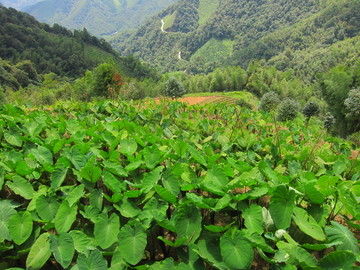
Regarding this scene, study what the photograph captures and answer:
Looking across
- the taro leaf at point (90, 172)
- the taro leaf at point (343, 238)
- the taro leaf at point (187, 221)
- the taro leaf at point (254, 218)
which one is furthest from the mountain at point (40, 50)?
the taro leaf at point (343, 238)

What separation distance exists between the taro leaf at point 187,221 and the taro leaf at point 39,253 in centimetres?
94

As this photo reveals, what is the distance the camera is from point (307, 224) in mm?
1807

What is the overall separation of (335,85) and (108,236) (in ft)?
65.3

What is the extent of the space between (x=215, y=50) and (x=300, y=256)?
16970 centimetres

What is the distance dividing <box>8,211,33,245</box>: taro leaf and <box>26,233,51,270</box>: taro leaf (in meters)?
0.13

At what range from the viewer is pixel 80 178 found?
2355 mm

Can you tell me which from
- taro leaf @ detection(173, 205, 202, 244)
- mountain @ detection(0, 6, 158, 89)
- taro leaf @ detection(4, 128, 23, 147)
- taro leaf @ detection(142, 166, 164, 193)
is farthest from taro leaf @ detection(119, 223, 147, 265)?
mountain @ detection(0, 6, 158, 89)

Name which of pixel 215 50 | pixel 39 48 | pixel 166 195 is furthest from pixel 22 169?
pixel 215 50

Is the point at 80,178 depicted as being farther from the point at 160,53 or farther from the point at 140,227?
the point at 160,53

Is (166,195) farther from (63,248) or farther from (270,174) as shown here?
(270,174)

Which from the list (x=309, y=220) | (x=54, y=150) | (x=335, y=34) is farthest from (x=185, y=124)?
(x=335, y=34)

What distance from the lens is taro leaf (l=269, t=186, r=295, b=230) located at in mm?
1777

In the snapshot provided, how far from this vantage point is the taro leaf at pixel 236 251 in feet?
5.18

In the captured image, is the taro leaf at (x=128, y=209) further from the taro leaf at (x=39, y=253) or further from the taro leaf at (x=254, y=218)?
the taro leaf at (x=254, y=218)
